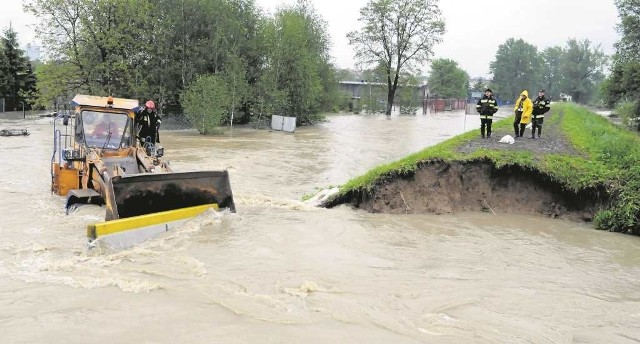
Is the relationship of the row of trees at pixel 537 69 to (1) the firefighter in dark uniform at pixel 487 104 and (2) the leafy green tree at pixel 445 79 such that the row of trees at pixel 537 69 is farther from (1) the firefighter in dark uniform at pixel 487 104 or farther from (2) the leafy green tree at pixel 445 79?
(1) the firefighter in dark uniform at pixel 487 104

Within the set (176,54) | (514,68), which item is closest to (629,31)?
(176,54)

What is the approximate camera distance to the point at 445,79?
318 feet

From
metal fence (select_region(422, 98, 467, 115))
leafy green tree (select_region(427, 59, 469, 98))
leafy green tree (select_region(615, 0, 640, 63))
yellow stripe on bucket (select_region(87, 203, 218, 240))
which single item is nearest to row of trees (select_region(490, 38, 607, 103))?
leafy green tree (select_region(427, 59, 469, 98))

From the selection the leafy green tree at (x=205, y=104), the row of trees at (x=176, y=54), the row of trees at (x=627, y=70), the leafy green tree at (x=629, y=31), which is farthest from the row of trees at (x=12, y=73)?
the leafy green tree at (x=629, y=31)

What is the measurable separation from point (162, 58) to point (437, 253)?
33.1m

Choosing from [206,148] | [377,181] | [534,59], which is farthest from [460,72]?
[377,181]

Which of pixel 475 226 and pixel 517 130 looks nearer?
pixel 475 226

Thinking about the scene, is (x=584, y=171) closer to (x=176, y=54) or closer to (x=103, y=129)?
(x=103, y=129)

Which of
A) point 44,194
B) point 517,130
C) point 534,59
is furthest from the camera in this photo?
point 534,59

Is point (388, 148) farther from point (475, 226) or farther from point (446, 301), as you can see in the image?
point (446, 301)

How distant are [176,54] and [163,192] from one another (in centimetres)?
3042

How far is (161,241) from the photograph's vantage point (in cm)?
825

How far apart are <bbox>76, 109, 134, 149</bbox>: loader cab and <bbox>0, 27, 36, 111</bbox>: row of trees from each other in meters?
38.0

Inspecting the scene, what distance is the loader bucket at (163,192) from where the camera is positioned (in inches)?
327
